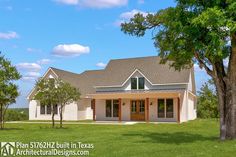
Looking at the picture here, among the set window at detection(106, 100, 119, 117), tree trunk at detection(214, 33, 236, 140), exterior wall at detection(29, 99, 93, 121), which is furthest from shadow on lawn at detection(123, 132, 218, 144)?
exterior wall at detection(29, 99, 93, 121)

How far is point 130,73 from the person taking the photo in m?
44.5

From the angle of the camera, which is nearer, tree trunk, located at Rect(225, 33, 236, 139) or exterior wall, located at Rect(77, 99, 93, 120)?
tree trunk, located at Rect(225, 33, 236, 139)

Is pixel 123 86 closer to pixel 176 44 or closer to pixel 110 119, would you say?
pixel 110 119

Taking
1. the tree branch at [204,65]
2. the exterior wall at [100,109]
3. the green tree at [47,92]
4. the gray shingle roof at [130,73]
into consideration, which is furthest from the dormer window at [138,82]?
the tree branch at [204,65]

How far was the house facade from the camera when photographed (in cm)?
4100

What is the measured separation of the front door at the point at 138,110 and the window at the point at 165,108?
6.06 ft

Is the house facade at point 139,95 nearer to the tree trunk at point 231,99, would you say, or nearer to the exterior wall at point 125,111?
the exterior wall at point 125,111

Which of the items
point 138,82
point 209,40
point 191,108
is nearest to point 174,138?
point 209,40

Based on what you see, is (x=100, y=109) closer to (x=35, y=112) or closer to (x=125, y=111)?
(x=125, y=111)

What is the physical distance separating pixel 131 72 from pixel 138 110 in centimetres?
459

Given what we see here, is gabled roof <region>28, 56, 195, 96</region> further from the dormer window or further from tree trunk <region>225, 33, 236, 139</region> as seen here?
tree trunk <region>225, 33, 236, 139</region>

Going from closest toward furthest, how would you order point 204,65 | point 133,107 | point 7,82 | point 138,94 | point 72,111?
1. point 204,65
2. point 7,82
3. point 138,94
4. point 133,107
5. point 72,111

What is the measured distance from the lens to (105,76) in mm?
46406

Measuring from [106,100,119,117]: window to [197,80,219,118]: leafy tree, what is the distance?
10259 mm
